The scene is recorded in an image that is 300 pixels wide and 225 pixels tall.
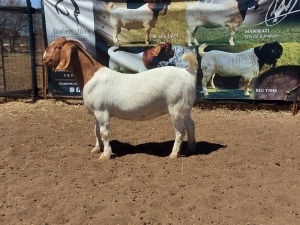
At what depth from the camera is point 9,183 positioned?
478cm

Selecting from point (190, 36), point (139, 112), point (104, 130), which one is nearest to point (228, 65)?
point (190, 36)

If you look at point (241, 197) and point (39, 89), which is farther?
point (39, 89)

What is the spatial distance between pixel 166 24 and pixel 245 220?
19.8ft

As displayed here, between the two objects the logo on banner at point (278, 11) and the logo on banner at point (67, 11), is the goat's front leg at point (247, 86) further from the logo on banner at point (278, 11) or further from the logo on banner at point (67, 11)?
the logo on banner at point (67, 11)

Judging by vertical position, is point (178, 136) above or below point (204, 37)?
below

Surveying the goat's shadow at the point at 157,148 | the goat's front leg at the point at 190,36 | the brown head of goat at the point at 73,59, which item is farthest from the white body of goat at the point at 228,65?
the brown head of goat at the point at 73,59

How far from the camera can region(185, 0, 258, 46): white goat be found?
8352 mm

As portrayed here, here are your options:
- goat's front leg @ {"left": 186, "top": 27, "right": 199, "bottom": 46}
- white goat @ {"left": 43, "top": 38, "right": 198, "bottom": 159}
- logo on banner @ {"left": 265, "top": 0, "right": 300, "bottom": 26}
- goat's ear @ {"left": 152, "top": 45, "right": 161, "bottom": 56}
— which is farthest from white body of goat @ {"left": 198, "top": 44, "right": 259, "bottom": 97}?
white goat @ {"left": 43, "top": 38, "right": 198, "bottom": 159}

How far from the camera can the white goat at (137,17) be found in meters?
8.92

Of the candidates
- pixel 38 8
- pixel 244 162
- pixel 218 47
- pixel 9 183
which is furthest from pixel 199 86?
pixel 9 183

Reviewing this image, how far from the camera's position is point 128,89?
550cm

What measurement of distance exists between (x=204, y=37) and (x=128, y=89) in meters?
3.70

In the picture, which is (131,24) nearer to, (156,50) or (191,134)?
(156,50)

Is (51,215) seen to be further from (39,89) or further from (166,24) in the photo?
(39,89)
